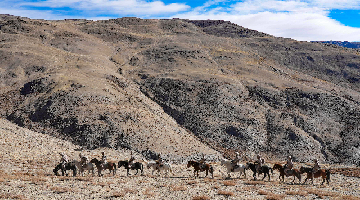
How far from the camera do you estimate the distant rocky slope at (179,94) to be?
152 feet

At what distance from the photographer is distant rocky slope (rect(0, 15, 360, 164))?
46.4 m

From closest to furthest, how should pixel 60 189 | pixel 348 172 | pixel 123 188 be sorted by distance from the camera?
pixel 60 189 → pixel 123 188 → pixel 348 172

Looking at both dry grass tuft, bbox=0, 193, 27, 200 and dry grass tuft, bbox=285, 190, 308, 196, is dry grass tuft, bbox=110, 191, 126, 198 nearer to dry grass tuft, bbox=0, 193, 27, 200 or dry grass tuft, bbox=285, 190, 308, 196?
dry grass tuft, bbox=0, 193, 27, 200

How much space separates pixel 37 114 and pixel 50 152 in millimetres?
17239

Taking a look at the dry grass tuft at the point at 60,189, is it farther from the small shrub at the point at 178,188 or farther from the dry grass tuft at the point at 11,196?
the small shrub at the point at 178,188

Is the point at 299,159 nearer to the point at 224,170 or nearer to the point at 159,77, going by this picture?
the point at 224,170

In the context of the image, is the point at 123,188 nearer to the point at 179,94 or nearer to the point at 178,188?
the point at 178,188

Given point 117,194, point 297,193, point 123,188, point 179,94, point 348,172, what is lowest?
point 348,172

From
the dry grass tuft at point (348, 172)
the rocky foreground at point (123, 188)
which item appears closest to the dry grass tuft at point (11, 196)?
the rocky foreground at point (123, 188)

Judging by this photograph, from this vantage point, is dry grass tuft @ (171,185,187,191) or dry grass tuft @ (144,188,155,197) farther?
dry grass tuft @ (171,185,187,191)

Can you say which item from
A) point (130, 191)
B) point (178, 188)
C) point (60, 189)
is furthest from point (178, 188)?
point (60, 189)


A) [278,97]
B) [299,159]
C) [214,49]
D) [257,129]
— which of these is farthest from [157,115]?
[214,49]

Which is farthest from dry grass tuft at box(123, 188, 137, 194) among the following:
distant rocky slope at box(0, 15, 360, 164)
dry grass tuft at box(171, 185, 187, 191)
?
distant rocky slope at box(0, 15, 360, 164)

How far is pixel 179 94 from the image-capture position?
64188 millimetres
